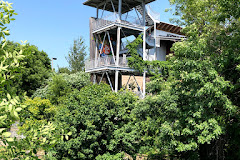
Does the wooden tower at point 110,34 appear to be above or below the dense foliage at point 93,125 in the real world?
above

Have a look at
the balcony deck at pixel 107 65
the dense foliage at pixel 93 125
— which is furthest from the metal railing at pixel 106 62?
the dense foliage at pixel 93 125

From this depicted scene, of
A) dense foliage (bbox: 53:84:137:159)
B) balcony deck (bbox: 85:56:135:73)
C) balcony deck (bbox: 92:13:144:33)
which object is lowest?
dense foliage (bbox: 53:84:137:159)

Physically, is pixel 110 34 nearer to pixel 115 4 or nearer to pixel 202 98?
pixel 115 4

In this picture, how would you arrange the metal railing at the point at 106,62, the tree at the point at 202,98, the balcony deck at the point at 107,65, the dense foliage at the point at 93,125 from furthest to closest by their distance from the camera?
the metal railing at the point at 106,62, the balcony deck at the point at 107,65, the dense foliage at the point at 93,125, the tree at the point at 202,98

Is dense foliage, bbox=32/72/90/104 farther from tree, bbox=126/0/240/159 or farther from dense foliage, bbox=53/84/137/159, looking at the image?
tree, bbox=126/0/240/159

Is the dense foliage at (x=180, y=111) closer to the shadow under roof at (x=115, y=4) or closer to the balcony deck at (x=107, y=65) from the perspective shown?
the balcony deck at (x=107, y=65)

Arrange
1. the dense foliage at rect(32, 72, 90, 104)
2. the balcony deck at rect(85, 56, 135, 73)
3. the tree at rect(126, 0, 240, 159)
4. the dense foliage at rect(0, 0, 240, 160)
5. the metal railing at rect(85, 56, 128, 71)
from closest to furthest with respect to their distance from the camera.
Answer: the tree at rect(126, 0, 240, 159)
the dense foliage at rect(0, 0, 240, 160)
the dense foliage at rect(32, 72, 90, 104)
the balcony deck at rect(85, 56, 135, 73)
the metal railing at rect(85, 56, 128, 71)

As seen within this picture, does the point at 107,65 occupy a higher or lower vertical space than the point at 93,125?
higher

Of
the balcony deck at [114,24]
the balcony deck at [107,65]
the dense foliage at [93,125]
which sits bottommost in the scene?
the dense foliage at [93,125]

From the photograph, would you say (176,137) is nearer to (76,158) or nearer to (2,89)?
(76,158)

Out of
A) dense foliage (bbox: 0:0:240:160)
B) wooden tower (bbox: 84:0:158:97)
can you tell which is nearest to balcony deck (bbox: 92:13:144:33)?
wooden tower (bbox: 84:0:158:97)

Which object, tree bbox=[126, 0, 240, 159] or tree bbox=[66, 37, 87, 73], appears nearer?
tree bbox=[126, 0, 240, 159]

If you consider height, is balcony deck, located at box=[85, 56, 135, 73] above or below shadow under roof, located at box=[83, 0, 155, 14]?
below

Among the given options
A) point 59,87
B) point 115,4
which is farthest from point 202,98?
point 115,4
